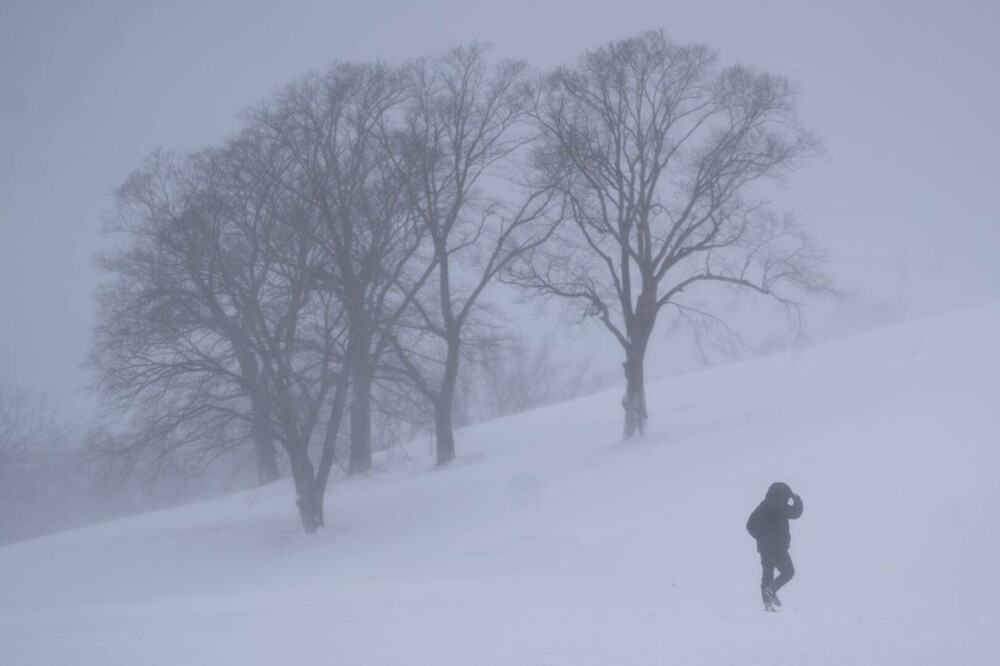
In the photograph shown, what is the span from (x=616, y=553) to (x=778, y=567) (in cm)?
567

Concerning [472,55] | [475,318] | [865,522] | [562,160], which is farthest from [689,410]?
[865,522]

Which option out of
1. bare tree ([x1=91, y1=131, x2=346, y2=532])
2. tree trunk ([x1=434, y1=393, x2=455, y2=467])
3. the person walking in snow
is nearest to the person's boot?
the person walking in snow

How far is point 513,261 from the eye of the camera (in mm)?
26312

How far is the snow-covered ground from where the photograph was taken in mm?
10055

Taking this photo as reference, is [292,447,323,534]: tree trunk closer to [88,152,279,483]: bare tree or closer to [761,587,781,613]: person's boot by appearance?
[88,152,279,483]: bare tree

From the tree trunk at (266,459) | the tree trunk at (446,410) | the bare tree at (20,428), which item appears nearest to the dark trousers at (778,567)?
the tree trunk at (446,410)

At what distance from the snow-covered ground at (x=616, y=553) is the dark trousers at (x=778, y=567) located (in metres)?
0.46

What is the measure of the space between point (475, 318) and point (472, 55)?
24.6ft

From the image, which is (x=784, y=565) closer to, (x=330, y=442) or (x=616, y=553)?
(x=616, y=553)

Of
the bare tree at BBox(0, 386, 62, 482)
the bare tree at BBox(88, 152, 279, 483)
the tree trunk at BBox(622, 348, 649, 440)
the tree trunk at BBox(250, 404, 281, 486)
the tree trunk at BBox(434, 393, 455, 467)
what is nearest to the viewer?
the bare tree at BBox(88, 152, 279, 483)

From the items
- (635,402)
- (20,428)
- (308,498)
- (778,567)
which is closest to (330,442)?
(308,498)

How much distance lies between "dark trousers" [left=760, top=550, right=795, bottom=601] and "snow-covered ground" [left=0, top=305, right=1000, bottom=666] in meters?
0.46

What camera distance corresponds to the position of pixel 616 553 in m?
16.0

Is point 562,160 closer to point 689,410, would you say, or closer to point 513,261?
point 513,261
